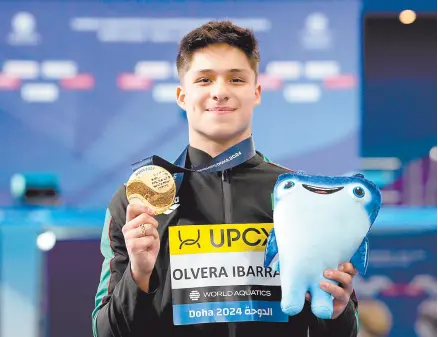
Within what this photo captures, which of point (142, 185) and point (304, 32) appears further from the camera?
point (304, 32)

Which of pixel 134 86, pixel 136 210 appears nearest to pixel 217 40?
pixel 136 210

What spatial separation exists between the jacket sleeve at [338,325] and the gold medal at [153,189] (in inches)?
15.0

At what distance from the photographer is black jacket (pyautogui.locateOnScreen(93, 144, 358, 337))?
4.64 ft

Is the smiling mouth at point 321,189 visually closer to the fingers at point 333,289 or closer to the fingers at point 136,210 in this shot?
the fingers at point 333,289

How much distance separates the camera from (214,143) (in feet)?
5.12

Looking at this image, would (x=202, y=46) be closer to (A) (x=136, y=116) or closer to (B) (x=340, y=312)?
(B) (x=340, y=312)

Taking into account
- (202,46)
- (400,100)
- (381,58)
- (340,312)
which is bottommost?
(340,312)

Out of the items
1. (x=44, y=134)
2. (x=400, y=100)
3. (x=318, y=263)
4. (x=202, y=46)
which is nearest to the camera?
(x=318, y=263)

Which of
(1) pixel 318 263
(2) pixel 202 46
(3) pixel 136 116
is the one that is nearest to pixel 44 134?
(3) pixel 136 116

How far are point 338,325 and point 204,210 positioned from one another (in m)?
0.36

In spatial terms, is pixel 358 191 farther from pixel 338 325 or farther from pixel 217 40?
pixel 217 40

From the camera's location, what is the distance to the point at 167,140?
429cm

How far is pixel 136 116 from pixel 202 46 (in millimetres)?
2805

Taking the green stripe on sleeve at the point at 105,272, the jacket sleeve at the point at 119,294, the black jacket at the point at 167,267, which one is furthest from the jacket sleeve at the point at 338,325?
the green stripe on sleeve at the point at 105,272
